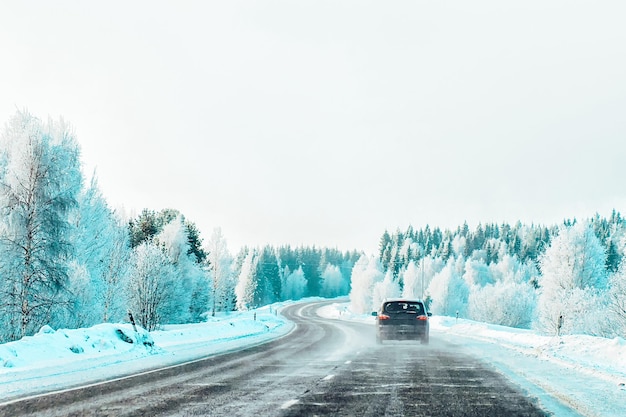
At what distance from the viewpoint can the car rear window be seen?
960 inches

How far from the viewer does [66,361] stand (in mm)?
13969

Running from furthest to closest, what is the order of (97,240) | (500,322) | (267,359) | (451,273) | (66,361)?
1. (451,273)
2. (500,322)
3. (97,240)
4. (267,359)
5. (66,361)

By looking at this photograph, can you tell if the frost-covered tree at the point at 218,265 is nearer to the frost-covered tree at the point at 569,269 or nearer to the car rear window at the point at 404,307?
the frost-covered tree at the point at 569,269

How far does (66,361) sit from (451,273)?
99647 millimetres

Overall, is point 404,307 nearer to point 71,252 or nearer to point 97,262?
point 71,252

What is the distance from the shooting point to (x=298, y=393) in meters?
9.59

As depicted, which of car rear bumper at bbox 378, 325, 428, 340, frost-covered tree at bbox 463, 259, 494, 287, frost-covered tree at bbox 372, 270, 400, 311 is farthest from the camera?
frost-covered tree at bbox 463, 259, 494, 287

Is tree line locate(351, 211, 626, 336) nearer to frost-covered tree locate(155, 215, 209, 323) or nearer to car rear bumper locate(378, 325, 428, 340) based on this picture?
car rear bumper locate(378, 325, 428, 340)

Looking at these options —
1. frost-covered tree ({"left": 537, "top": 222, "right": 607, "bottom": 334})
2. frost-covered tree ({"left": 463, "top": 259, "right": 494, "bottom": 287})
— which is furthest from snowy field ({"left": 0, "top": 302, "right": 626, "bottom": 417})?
frost-covered tree ({"left": 463, "top": 259, "right": 494, "bottom": 287})

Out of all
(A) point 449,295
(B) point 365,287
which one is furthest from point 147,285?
(B) point 365,287

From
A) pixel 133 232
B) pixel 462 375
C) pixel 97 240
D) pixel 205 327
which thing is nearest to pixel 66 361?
pixel 462 375

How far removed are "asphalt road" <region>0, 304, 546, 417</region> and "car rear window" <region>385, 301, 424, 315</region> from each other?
911 centimetres

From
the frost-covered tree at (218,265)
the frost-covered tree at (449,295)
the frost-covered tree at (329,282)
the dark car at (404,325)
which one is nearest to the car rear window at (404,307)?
the dark car at (404,325)

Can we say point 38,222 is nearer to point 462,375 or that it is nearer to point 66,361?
point 66,361
